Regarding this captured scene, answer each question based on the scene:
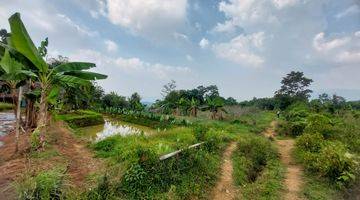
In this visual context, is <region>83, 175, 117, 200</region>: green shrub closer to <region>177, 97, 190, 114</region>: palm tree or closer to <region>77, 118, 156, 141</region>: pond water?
<region>77, 118, 156, 141</region>: pond water

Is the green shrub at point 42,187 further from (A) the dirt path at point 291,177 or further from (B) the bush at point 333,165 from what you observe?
(B) the bush at point 333,165

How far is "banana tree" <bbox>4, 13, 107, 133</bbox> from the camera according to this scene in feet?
20.2

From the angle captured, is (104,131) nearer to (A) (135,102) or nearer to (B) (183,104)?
(B) (183,104)

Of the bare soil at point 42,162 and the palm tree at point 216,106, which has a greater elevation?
the palm tree at point 216,106

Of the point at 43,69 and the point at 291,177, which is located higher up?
the point at 43,69

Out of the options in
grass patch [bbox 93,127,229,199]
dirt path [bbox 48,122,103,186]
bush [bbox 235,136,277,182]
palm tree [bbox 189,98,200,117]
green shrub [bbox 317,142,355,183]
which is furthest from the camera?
palm tree [bbox 189,98,200,117]

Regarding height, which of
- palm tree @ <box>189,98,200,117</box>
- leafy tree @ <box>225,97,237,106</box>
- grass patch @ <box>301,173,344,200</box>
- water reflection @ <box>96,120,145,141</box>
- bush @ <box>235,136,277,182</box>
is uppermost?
leafy tree @ <box>225,97,237,106</box>

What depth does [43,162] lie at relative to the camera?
700 cm

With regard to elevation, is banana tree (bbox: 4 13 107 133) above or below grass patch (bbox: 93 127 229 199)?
above

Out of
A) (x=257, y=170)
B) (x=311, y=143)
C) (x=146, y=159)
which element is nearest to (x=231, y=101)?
(x=311, y=143)

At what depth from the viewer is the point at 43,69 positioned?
726cm

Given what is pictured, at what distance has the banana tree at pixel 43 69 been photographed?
6152 millimetres

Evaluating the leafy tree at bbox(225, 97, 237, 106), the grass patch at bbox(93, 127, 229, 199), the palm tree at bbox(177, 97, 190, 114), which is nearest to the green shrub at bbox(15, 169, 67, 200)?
the grass patch at bbox(93, 127, 229, 199)

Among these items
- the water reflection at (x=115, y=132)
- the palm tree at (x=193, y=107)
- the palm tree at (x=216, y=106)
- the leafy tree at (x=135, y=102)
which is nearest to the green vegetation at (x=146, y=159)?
the water reflection at (x=115, y=132)
